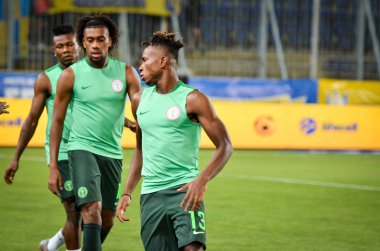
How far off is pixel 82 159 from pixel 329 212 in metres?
5.66

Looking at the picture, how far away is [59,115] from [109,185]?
79cm

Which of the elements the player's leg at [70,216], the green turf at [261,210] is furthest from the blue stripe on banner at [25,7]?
the player's leg at [70,216]

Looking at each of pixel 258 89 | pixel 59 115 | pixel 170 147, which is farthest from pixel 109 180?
pixel 258 89

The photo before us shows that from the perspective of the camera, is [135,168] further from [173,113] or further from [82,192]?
[82,192]

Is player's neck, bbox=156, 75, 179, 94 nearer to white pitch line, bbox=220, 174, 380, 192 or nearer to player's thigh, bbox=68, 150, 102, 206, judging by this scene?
player's thigh, bbox=68, 150, 102, 206

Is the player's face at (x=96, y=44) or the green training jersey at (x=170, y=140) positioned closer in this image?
the green training jersey at (x=170, y=140)

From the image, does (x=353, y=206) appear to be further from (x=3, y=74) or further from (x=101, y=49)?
(x=3, y=74)

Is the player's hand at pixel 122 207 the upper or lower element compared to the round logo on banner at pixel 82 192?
upper

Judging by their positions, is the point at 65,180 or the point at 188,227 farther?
the point at 65,180

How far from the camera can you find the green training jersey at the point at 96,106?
7.53 metres

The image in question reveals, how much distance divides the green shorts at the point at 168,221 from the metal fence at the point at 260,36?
698 inches

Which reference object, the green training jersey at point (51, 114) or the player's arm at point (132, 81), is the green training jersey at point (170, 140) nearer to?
the player's arm at point (132, 81)

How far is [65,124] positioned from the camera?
7.99 metres

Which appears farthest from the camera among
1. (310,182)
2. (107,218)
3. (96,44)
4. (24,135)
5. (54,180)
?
(310,182)
